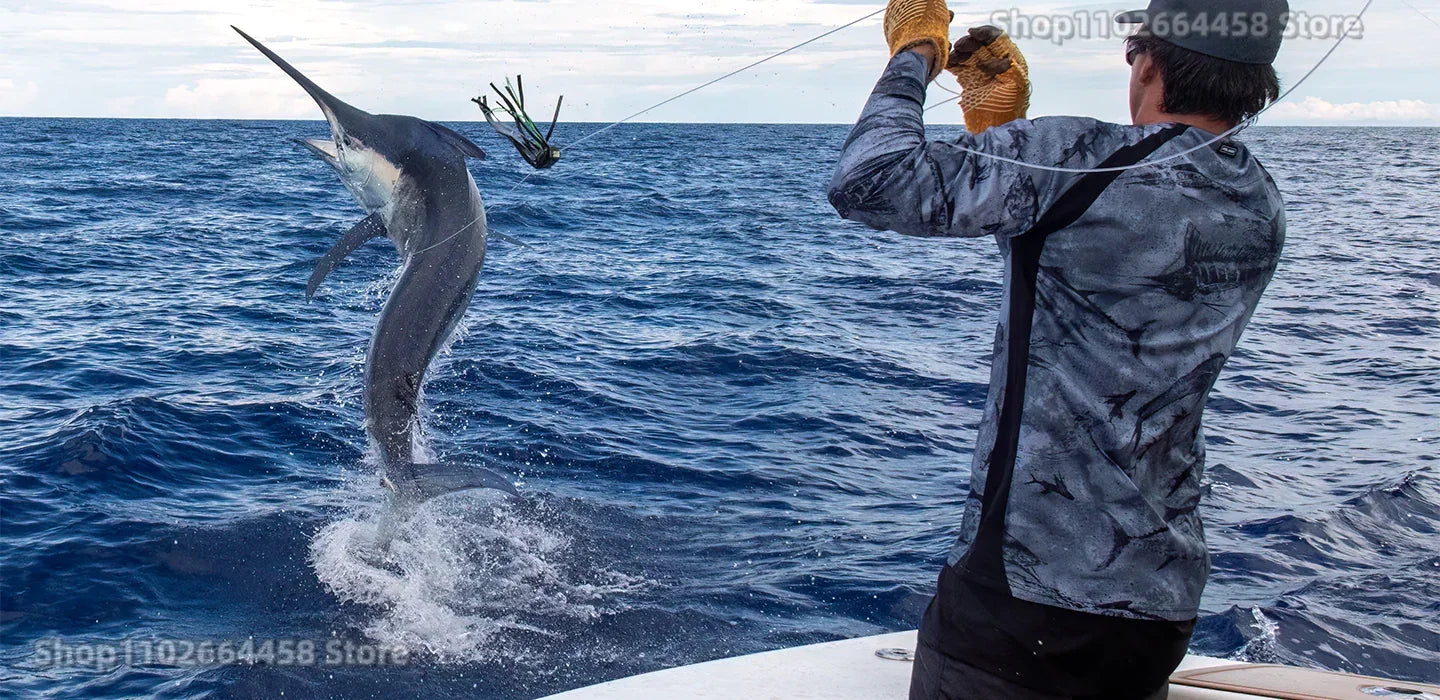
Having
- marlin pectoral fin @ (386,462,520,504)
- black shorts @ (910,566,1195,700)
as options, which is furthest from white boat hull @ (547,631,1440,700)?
marlin pectoral fin @ (386,462,520,504)

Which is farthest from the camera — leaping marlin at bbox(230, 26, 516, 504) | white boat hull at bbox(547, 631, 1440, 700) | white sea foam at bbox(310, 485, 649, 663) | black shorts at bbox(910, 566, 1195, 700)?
white sea foam at bbox(310, 485, 649, 663)

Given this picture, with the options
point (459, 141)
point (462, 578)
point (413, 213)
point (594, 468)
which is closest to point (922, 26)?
point (459, 141)

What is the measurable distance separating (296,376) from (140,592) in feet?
15.4

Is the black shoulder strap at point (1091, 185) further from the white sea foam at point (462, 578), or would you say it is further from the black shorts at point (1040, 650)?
the white sea foam at point (462, 578)

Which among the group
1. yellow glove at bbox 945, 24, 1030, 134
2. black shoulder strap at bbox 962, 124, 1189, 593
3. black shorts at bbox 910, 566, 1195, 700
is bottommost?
black shorts at bbox 910, 566, 1195, 700

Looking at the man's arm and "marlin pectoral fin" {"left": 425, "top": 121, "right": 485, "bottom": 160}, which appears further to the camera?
"marlin pectoral fin" {"left": 425, "top": 121, "right": 485, "bottom": 160}

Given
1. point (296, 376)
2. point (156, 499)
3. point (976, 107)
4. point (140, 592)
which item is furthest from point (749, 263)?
point (976, 107)

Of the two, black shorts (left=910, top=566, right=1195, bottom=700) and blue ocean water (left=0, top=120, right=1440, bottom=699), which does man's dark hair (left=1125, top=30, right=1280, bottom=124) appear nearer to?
black shorts (left=910, top=566, right=1195, bottom=700)

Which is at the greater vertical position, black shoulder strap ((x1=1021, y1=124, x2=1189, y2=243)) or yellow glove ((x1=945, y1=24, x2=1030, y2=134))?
yellow glove ((x1=945, y1=24, x2=1030, y2=134))

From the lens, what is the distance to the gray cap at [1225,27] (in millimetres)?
1995

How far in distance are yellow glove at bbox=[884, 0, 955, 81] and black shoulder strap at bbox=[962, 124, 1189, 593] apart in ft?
1.38

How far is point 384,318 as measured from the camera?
448 cm

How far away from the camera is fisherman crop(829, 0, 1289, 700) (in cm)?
196

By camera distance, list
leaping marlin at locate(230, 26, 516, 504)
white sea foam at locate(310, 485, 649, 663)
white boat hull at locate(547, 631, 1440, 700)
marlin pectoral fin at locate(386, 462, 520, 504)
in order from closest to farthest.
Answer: white boat hull at locate(547, 631, 1440, 700) < leaping marlin at locate(230, 26, 516, 504) < marlin pectoral fin at locate(386, 462, 520, 504) < white sea foam at locate(310, 485, 649, 663)
